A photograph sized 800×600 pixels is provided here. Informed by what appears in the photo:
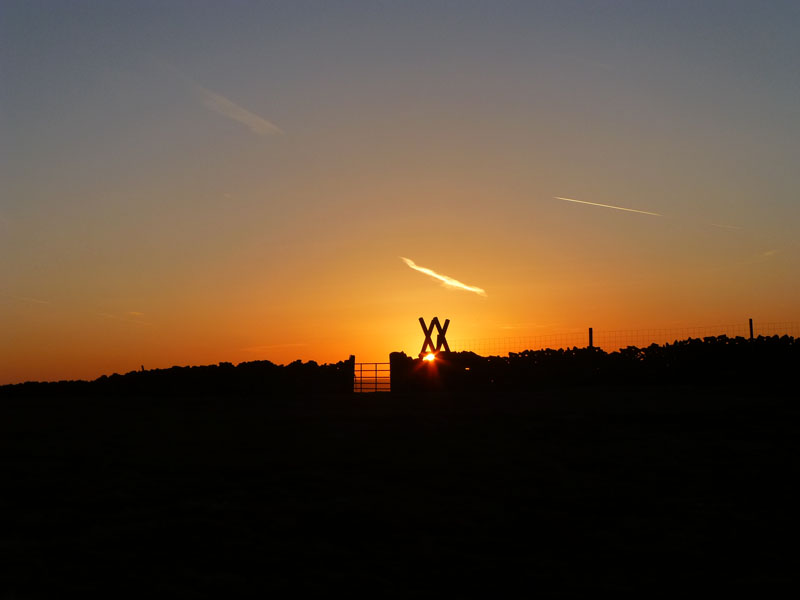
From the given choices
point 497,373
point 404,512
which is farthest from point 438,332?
point 404,512

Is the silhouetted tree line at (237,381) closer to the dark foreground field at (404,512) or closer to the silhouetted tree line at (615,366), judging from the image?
the silhouetted tree line at (615,366)

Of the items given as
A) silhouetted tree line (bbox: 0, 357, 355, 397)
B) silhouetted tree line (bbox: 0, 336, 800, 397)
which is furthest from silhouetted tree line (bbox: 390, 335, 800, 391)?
silhouetted tree line (bbox: 0, 357, 355, 397)

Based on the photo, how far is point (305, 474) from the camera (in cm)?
891

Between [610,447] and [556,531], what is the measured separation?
521 cm

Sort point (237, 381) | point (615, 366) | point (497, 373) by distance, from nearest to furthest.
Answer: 1. point (615, 366)
2. point (497, 373)
3. point (237, 381)

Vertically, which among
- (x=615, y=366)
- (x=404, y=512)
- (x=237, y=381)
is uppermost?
(x=615, y=366)

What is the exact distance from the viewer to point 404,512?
6.87 meters

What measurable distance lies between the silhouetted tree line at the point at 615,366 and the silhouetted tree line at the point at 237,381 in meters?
2.96

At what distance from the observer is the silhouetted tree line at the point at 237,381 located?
116 ft

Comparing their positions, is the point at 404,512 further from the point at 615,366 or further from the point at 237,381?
the point at 237,381

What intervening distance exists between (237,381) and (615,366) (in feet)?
53.5

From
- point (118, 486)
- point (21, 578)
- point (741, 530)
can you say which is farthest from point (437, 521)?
point (118, 486)

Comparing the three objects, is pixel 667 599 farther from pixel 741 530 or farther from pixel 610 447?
pixel 610 447

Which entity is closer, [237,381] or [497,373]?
[497,373]
